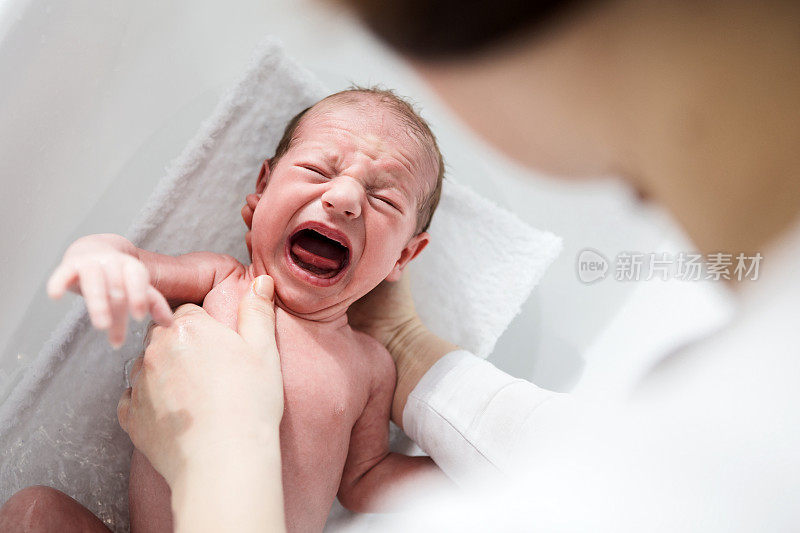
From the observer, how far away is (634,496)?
866 millimetres

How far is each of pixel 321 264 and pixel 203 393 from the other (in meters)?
0.24

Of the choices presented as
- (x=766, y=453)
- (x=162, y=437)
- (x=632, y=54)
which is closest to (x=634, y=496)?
(x=766, y=453)

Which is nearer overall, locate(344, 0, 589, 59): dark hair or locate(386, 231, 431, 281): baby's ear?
locate(386, 231, 431, 281): baby's ear

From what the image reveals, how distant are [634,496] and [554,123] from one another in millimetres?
811

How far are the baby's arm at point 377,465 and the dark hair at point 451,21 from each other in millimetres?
715

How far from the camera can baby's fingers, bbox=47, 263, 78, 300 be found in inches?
22.3

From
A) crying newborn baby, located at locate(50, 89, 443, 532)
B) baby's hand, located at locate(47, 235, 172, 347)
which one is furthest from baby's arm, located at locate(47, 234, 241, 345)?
crying newborn baby, located at locate(50, 89, 443, 532)

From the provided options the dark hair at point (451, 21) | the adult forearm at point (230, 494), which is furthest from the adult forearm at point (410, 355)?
the dark hair at point (451, 21)

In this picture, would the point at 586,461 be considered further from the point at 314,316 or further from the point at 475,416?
the point at 314,316

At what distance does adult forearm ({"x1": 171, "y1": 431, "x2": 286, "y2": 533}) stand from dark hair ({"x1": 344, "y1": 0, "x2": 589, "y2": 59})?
96cm

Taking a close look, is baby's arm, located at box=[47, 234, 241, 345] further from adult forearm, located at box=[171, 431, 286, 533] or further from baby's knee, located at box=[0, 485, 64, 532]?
baby's knee, located at box=[0, 485, 64, 532]

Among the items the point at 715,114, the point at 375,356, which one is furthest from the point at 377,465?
the point at 715,114

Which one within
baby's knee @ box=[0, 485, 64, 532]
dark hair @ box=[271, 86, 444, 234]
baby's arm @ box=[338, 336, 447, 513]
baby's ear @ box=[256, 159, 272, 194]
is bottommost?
baby's knee @ box=[0, 485, 64, 532]

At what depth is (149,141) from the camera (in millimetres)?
1109
